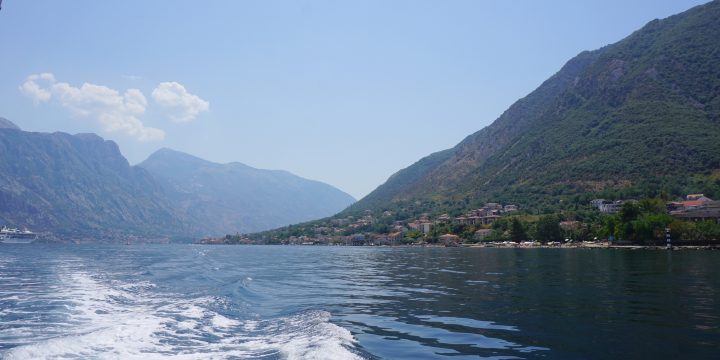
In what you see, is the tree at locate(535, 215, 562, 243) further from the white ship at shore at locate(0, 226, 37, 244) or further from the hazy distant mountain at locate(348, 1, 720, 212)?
the white ship at shore at locate(0, 226, 37, 244)

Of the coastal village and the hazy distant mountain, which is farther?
the hazy distant mountain

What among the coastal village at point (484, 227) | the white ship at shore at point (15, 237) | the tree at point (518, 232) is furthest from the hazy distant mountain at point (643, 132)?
the white ship at shore at point (15, 237)

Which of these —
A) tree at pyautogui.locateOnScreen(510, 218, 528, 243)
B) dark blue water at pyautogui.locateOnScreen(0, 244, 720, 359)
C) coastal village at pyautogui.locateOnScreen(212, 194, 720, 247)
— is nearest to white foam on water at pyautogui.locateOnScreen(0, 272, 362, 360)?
dark blue water at pyautogui.locateOnScreen(0, 244, 720, 359)

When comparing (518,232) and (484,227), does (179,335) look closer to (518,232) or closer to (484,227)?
(518,232)

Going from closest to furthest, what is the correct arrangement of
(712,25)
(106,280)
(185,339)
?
(185,339) → (106,280) → (712,25)

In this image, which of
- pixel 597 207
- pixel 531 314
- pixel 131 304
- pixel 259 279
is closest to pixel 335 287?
pixel 259 279

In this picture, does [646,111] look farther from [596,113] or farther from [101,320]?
[101,320]

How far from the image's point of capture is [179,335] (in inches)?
636

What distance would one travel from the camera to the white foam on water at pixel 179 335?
13.4 meters

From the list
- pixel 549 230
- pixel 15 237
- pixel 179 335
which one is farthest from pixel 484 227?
pixel 15 237

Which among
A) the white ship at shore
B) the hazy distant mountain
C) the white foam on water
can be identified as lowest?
the white foam on water

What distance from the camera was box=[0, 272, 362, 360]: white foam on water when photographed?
1336 centimetres

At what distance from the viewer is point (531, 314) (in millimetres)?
18734

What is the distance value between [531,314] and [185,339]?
469 inches
